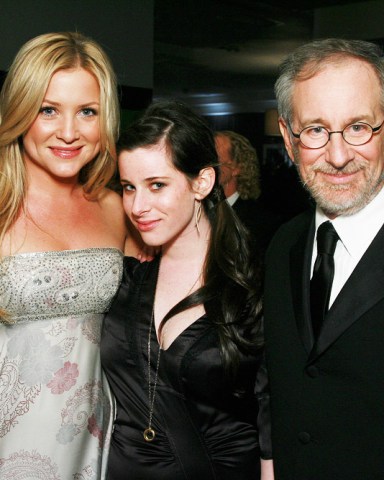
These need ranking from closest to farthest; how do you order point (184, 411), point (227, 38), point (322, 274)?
point (322, 274), point (184, 411), point (227, 38)

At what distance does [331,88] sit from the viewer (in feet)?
A: 4.92

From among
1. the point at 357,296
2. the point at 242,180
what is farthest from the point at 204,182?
the point at 242,180

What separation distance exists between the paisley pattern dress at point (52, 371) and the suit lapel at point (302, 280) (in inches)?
26.0

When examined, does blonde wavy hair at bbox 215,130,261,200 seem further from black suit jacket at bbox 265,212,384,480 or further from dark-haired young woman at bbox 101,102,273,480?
black suit jacket at bbox 265,212,384,480

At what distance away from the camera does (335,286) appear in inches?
60.6

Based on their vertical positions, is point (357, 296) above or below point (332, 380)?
above

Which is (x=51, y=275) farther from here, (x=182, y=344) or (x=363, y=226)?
(x=363, y=226)

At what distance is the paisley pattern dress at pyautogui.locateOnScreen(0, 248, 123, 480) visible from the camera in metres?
1.89

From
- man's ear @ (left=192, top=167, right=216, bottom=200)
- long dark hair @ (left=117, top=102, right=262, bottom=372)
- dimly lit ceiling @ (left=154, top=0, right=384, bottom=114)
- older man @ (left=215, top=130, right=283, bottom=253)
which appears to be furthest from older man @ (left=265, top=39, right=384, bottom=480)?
dimly lit ceiling @ (left=154, top=0, right=384, bottom=114)

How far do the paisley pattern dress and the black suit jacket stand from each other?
0.62 meters

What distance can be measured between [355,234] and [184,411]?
72cm

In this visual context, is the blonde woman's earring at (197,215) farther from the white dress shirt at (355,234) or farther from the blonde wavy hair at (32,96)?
the white dress shirt at (355,234)

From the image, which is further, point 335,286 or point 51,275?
point 51,275

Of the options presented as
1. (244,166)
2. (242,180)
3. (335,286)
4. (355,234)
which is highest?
(244,166)
